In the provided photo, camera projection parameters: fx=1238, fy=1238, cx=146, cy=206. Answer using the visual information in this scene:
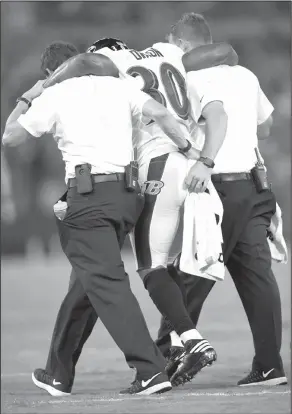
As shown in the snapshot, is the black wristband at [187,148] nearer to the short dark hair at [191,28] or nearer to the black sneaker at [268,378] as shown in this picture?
the short dark hair at [191,28]

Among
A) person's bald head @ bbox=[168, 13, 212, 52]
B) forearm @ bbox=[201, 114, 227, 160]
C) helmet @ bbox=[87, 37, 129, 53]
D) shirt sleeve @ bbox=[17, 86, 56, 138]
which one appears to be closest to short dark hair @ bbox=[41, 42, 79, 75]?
helmet @ bbox=[87, 37, 129, 53]

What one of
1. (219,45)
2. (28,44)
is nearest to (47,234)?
(28,44)

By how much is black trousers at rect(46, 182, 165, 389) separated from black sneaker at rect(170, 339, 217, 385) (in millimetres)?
96

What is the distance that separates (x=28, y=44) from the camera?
18.1 metres

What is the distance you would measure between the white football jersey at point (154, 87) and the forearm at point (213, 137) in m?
0.15

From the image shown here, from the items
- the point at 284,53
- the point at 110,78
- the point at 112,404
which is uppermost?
the point at 284,53

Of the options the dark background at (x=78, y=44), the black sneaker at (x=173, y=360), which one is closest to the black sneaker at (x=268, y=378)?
the black sneaker at (x=173, y=360)

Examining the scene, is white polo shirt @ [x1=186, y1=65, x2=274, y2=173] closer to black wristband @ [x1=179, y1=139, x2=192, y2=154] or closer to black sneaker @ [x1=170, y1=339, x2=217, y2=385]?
black wristband @ [x1=179, y1=139, x2=192, y2=154]

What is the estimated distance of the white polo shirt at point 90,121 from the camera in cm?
554

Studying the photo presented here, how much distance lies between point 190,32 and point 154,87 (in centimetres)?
42

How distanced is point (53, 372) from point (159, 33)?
12.3 meters

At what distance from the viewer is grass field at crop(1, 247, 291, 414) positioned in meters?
5.27

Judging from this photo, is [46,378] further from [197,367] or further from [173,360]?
[197,367]

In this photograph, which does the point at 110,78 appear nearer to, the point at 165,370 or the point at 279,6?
the point at 165,370
